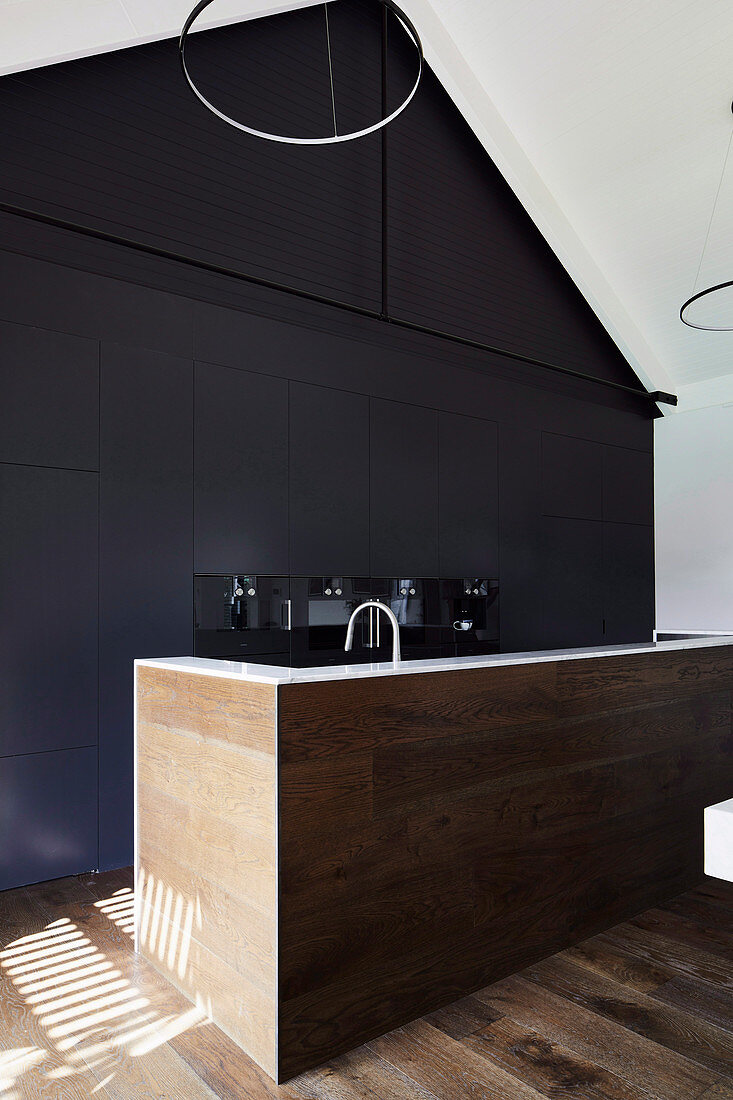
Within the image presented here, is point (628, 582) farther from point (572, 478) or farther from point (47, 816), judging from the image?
point (47, 816)

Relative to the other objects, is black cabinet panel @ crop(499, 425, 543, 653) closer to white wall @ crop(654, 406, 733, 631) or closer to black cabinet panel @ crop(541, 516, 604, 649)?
black cabinet panel @ crop(541, 516, 604, 649)

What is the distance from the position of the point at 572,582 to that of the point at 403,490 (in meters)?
1.83

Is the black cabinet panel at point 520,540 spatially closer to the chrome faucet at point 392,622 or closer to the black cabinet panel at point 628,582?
the black cabinet panel at point 628,582

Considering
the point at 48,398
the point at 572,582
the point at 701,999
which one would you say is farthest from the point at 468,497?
the point at 701,999

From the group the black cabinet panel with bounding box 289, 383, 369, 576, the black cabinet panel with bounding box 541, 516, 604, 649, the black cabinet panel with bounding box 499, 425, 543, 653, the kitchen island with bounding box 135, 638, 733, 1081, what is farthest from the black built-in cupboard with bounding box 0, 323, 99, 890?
the black cabinet panel with bounding box 541, 516, 604, 649

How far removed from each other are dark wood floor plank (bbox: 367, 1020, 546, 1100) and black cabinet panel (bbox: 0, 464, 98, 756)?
2004 mm

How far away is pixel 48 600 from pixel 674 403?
5.46 meters

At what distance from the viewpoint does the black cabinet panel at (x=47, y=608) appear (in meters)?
3.23

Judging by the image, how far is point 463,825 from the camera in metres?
2.23

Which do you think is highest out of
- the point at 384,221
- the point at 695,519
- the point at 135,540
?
the point at 384,221

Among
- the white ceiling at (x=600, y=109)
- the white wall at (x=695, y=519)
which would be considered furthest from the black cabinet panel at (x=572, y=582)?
the white ceiling at (x=600, y=109)

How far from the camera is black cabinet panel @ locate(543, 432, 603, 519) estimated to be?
18.9ft

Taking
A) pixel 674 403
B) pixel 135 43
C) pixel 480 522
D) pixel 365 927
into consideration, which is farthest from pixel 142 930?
pixel 674 403

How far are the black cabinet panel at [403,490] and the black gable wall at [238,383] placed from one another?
0.02m
